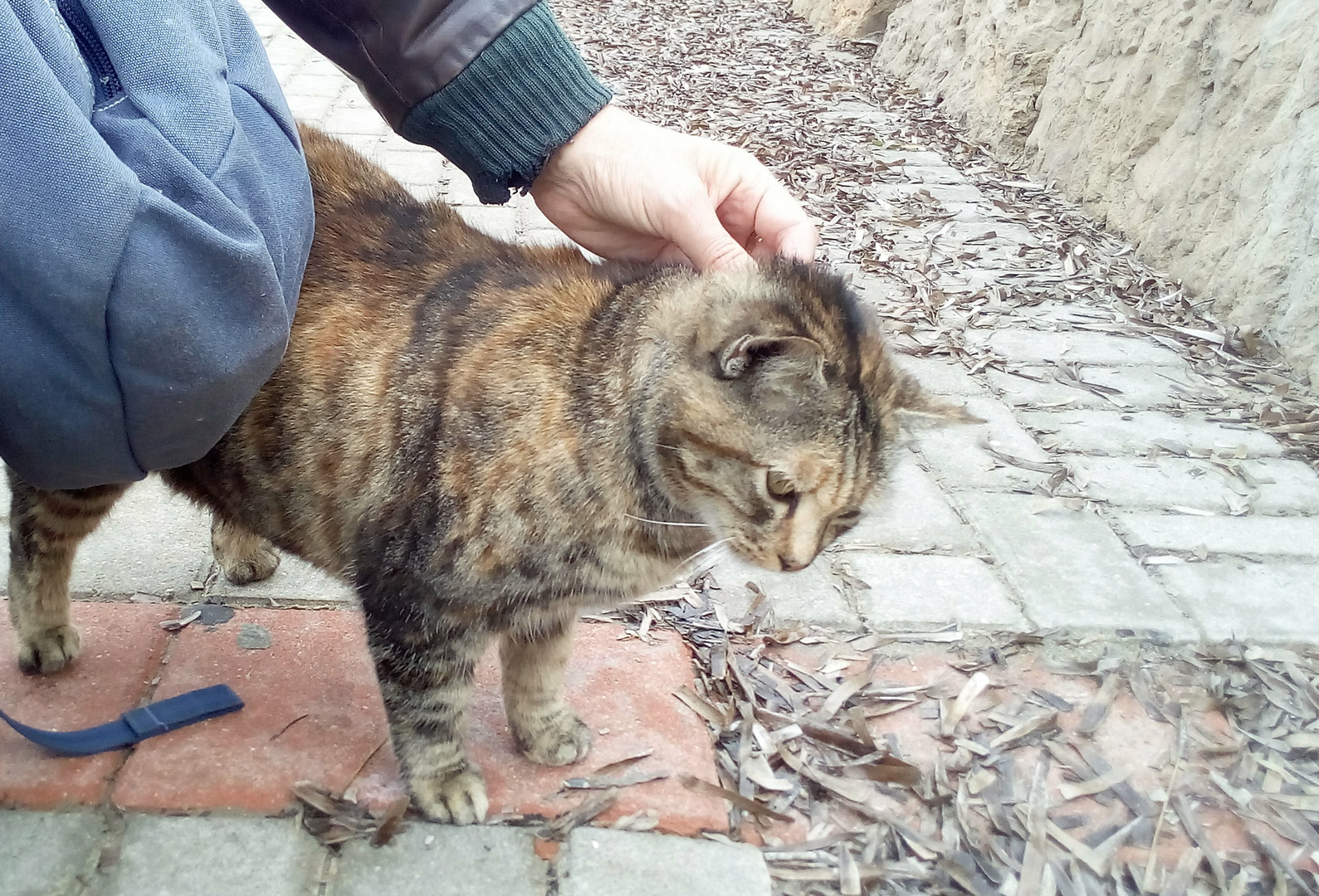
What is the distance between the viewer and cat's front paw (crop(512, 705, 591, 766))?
1.86 m

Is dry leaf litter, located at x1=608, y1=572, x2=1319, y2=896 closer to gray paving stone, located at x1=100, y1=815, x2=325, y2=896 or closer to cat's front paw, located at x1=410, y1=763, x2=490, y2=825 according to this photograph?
cat's front paw, located at x1=410, y1=763, x2=490, y2=825

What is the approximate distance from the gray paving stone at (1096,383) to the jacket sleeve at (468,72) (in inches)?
78.3

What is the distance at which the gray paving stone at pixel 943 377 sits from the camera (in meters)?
3.36

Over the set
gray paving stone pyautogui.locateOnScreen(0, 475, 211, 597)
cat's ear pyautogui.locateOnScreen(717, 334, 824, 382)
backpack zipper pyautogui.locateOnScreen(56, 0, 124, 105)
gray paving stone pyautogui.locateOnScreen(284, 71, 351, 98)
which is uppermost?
backpack zipper pyautogui.locateOnScreen(56, 0, 124, 105)

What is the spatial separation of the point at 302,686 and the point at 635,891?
0.80m

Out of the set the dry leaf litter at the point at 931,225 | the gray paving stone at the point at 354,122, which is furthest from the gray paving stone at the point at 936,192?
the gray paving stone at the point at 354,122

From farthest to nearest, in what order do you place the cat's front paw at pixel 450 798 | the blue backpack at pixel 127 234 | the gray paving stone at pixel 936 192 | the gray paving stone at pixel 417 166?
1. the gray paving stone at pixel 936 192
2. the gray paving stone at pixel 417 166
3. the cat's front paw at pixel 450 798
4. the blue backpack at pixel 127 234

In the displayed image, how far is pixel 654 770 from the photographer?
1.85 m

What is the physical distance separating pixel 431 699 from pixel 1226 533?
2.18 m

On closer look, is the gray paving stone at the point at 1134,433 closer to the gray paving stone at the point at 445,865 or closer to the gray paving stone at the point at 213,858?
the gray paving stone at the point at 445,865

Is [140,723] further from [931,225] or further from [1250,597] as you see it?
[931,225]

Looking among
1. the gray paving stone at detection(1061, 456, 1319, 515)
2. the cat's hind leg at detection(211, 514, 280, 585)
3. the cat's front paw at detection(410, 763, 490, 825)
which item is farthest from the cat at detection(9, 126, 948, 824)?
the gray paving stone at detection(1061, 456, 1319, 515)

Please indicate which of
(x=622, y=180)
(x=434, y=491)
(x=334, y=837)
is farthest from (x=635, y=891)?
(x=622, y=180)

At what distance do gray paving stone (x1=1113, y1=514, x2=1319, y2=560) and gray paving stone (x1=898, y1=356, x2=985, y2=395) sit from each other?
746 millimetres
